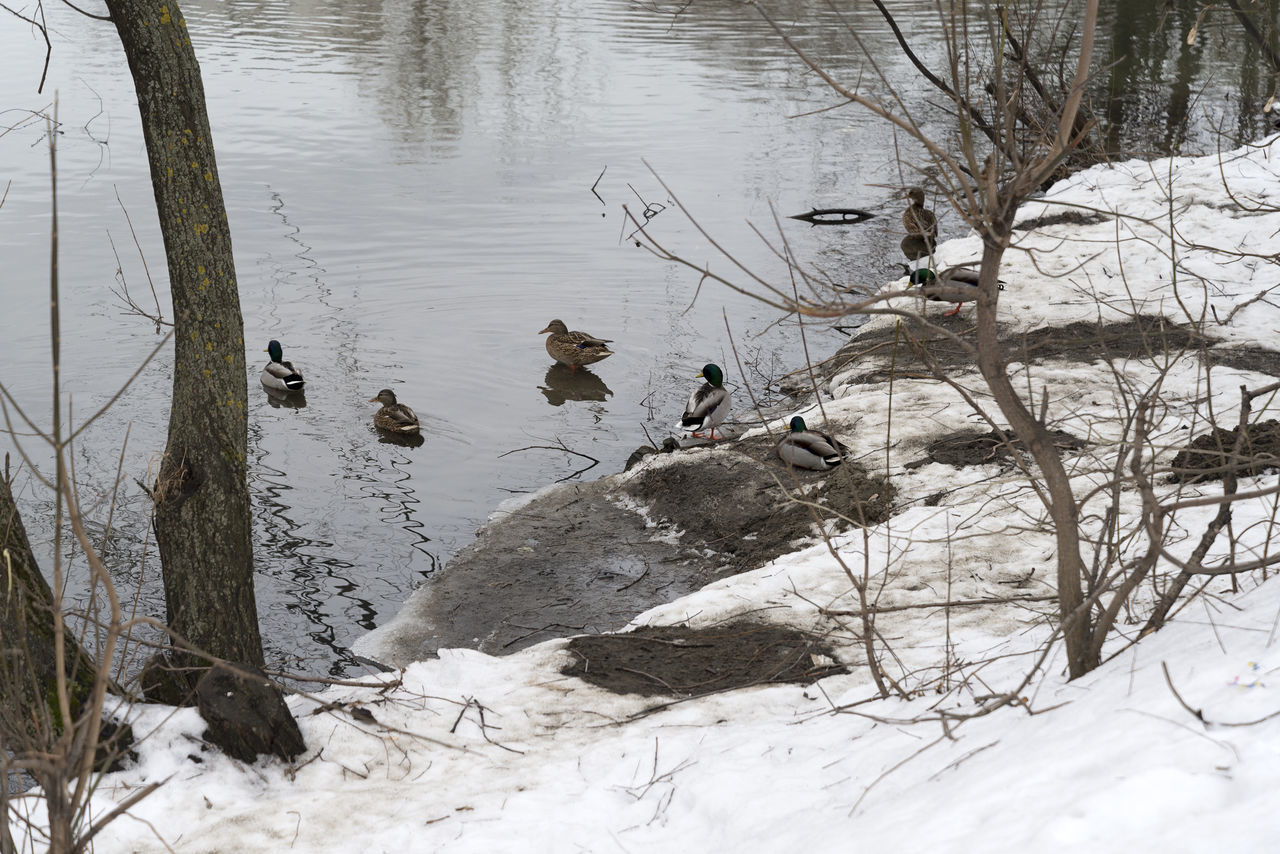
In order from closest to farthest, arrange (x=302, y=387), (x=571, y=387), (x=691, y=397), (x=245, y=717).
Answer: (x=245, y=717)
(x=691, y=397)
(x=302, y=387)
(x=571, y=387)

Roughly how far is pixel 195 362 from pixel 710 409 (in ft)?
17.4

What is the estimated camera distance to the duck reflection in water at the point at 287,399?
35.0 feet

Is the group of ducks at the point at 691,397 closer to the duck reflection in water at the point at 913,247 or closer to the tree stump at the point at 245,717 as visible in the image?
the duck reflection in water at the point at 913,247

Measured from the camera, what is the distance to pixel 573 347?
11.4 meters

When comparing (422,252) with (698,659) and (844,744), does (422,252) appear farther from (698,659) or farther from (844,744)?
(844,744)

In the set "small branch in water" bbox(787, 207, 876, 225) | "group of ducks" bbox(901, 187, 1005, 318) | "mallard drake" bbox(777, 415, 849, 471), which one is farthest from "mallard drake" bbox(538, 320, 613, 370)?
"small branch in water" bbox(787, 207, 876, 225)

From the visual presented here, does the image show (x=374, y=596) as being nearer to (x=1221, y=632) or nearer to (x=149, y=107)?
(x=149, y=107)

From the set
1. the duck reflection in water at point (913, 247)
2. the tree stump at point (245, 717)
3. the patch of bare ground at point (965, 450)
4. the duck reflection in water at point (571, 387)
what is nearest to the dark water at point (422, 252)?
the duck reflection in water at point (571, 387)

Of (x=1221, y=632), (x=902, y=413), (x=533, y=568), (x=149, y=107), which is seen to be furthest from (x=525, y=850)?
(x=902, y=413)

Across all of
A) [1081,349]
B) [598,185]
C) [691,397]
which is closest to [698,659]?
[691,397]

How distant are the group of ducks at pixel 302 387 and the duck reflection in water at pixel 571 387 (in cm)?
158

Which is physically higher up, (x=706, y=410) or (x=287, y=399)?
(x=706, y=410)

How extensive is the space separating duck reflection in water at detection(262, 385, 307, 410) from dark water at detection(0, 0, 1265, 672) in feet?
0.34

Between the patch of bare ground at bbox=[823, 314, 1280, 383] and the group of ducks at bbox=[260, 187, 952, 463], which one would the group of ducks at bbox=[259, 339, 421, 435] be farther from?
the patch of bare ground at bbox=[823, 314, 1280, 383]
